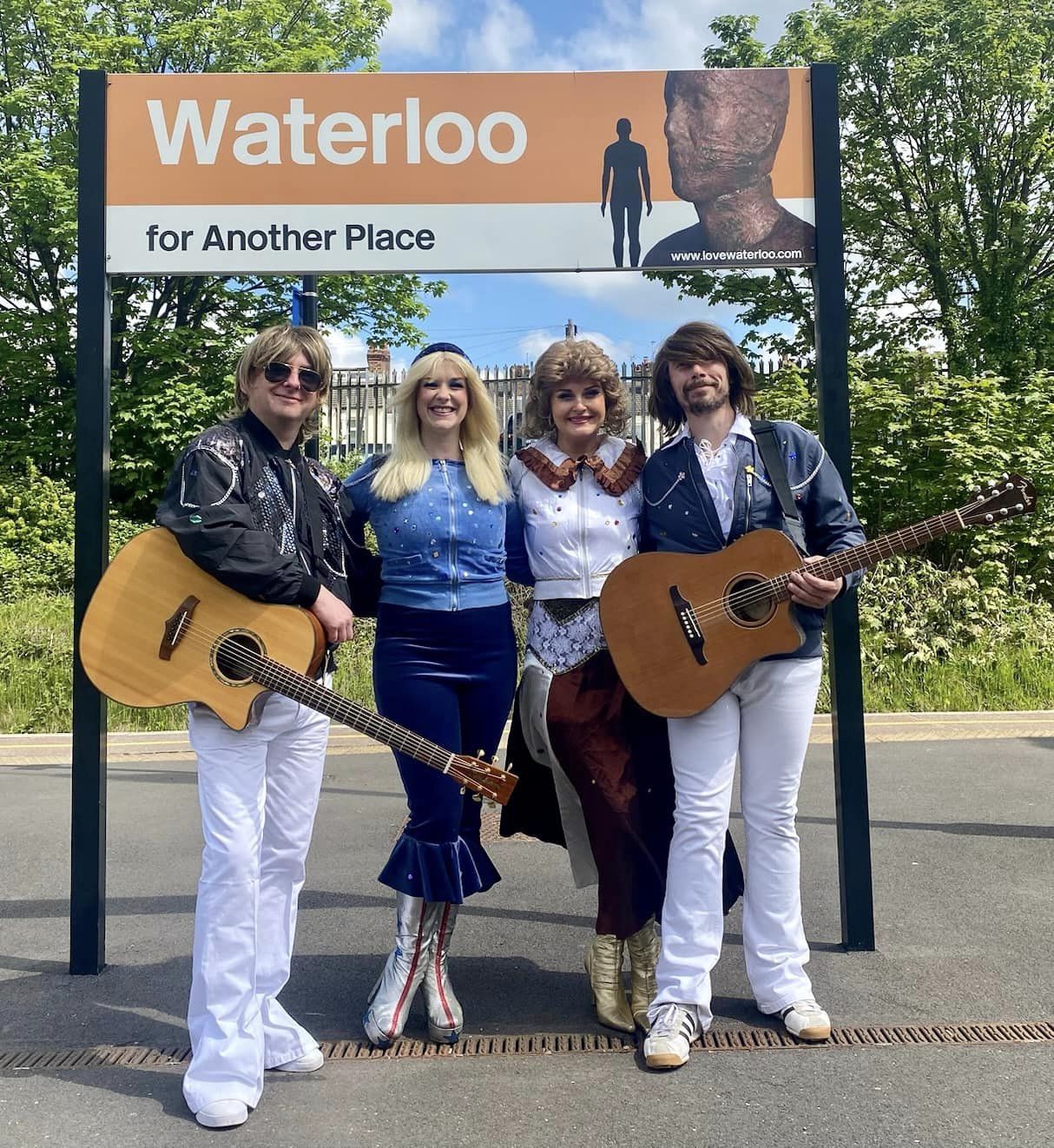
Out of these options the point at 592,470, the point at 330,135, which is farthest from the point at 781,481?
the point at 330,135

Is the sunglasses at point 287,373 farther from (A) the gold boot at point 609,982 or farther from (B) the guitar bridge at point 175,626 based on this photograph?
(A) the gold boot at point 609,982

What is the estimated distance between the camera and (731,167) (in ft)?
12.8

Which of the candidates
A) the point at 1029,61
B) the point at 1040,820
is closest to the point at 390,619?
the point at 1040,820

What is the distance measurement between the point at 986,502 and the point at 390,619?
182cm

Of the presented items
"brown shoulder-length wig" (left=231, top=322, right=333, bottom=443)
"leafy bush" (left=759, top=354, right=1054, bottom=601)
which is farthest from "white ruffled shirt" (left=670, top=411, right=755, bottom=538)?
"leafy bush" (left=759, top=354, right=1054, bottom=601)

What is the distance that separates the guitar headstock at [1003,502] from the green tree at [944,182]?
14298 mm

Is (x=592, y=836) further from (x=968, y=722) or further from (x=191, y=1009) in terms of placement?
(x=968, y=722)

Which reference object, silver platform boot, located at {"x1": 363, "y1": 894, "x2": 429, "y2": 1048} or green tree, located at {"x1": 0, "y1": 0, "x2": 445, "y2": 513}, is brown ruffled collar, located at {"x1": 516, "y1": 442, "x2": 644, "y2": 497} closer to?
silver platform boot, located at {"x1": 363, "y1": 894, "x2": 429, "y2": 1048}

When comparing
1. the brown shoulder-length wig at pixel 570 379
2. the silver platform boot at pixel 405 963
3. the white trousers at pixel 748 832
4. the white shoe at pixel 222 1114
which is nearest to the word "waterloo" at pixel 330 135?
the brown shoulder-length wig at pixel 570 379

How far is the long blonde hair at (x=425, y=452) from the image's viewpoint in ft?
10.7

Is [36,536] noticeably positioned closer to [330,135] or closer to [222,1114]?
[330,135]

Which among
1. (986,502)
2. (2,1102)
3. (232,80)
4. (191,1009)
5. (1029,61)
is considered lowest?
(2,1102)

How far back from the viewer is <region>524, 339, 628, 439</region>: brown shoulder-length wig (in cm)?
334

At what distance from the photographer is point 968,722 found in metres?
8.21
